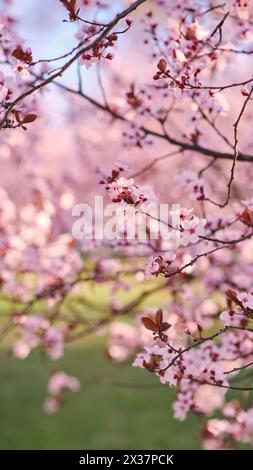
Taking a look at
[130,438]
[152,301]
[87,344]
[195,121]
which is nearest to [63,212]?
[130,438]

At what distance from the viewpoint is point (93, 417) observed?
9977mm

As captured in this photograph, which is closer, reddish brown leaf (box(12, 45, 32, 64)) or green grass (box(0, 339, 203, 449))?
reddish brown leaf (box(12, 45, 32, 64))

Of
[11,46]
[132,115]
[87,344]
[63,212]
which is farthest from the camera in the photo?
[87,344]

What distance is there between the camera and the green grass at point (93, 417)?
A: 342 inches

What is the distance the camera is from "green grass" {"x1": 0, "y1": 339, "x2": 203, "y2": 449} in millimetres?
8695

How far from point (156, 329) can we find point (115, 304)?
4.08 metres

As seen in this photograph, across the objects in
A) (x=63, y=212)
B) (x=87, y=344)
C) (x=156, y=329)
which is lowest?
(x=156, y=329)

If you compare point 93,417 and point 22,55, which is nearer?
point 22,55

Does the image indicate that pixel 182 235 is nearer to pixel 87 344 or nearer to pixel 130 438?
pixel 130 438

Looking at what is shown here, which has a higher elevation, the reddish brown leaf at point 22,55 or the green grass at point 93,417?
the green grass at point 93,417

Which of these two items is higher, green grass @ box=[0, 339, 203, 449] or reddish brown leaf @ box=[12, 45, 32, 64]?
green grass @ box=[0, 339, 203, 449]

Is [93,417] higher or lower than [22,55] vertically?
higher

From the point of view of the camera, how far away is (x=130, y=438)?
29.3ft

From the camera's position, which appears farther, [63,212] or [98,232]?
[63,212]
